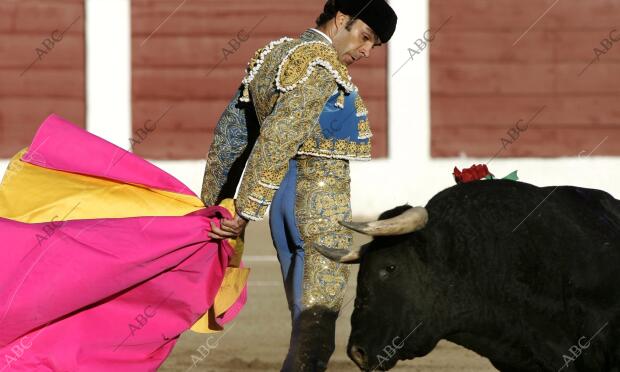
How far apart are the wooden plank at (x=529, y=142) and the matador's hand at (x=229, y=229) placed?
274 inches

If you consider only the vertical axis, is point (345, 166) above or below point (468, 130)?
below

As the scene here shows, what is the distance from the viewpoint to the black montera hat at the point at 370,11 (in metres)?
3.44

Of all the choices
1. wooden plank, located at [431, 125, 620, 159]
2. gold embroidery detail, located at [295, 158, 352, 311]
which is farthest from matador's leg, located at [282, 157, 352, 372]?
wooden plank, located at [431, 125, 620, 159]

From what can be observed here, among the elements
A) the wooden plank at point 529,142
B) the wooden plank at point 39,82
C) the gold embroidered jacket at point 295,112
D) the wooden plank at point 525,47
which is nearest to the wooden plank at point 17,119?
the wooden plank at point 39,82

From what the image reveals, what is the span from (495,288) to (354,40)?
735mm

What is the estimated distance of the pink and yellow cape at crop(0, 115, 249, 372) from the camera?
3.46 meters

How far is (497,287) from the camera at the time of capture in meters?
3.19

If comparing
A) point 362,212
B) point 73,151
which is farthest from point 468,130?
point 73,151

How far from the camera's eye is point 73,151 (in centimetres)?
383

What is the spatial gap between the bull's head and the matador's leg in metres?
0.27

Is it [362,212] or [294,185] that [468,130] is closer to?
[362,212]

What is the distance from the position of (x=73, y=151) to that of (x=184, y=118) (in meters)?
6.50

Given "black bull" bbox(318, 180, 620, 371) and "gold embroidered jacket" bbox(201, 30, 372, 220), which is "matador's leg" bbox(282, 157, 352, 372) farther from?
"black bull" bbox(318, 180, 620, 371)

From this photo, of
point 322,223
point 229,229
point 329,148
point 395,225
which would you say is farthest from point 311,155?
point 395,225
